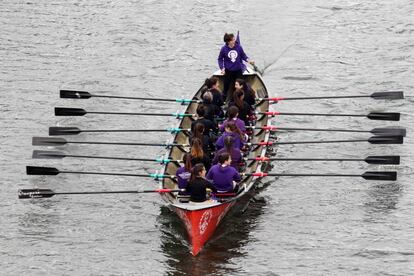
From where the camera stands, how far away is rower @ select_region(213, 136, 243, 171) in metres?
24.7

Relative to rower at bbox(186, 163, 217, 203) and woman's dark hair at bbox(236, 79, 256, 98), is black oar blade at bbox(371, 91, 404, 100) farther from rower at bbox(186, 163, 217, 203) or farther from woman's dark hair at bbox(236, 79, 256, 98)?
rower at bbox(186, 163, 217, 203)

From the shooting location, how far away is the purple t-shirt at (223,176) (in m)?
23.9

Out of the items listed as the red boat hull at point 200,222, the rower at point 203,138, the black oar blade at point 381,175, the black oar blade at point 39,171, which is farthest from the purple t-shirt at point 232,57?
the black oar blade at point 39,171

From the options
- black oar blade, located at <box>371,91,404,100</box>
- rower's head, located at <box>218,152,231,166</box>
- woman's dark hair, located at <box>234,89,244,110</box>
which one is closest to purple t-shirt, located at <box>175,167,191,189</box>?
rower's head, located at <box>218,152,231,166</box>

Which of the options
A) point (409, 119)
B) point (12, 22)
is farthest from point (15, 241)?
point (12, 22)

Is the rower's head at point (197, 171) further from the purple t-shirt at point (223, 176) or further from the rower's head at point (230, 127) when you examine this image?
the rower's head at point (230, 127)

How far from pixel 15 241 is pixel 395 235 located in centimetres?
929

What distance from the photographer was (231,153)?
→ 2509cm

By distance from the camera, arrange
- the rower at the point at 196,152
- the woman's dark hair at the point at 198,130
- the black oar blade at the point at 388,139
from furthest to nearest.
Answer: the black oar blade at the point at 388,139, the woman's dark hair at the point at 198,130, the rower at the point at 196,152

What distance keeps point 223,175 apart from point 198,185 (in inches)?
Result: 33.3

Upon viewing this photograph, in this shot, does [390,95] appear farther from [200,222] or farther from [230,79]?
[200,222]

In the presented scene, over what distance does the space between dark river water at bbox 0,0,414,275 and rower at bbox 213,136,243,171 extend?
1405 mm

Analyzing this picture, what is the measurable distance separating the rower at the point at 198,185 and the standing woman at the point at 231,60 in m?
6.32

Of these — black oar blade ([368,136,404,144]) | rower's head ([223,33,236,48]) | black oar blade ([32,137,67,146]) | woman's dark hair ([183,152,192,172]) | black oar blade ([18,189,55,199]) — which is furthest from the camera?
rower's head ([223,33,236,48])
